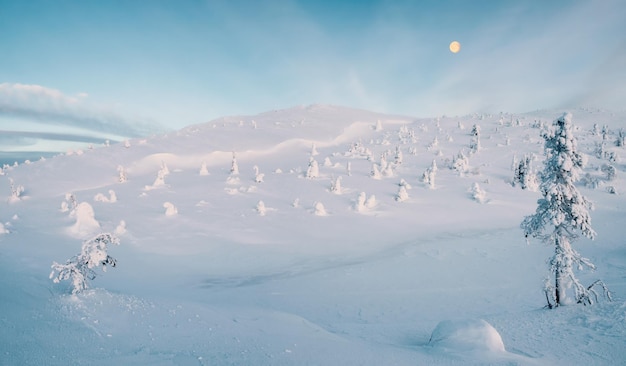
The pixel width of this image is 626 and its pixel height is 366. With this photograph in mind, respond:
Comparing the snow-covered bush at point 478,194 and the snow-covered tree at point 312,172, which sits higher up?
the snow-covered tree at point 312,172

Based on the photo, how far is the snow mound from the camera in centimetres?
916

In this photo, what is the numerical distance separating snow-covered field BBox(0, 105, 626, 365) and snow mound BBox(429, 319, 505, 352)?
0.15 ft

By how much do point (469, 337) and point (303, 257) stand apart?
17.3 metres

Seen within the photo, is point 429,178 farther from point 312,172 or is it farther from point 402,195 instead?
point 312,172

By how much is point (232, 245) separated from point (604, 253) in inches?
1040

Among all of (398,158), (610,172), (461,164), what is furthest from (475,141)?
(610,172)

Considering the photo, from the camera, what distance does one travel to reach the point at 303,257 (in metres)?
26.0

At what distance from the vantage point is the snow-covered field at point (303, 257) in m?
9.01

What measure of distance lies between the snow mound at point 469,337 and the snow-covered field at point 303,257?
0.05 meters

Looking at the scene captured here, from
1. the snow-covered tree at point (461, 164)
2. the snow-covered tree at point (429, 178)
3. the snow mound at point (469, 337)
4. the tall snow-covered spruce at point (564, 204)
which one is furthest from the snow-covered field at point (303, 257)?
the tall snow-covered spruce at point (564, 204)

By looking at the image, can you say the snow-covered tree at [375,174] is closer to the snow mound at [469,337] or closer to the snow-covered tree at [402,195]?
the snow-covered tree at [402,195]

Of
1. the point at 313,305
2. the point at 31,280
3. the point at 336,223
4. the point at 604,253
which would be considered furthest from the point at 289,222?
the point at 604,253

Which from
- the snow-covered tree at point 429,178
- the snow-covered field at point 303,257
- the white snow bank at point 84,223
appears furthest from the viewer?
the snow-covered tree at point 429,178

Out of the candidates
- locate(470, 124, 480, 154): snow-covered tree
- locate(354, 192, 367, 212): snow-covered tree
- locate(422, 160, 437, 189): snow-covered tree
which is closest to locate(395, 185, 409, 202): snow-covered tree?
locate(354, 192, 367, 212): snow-covered tree
